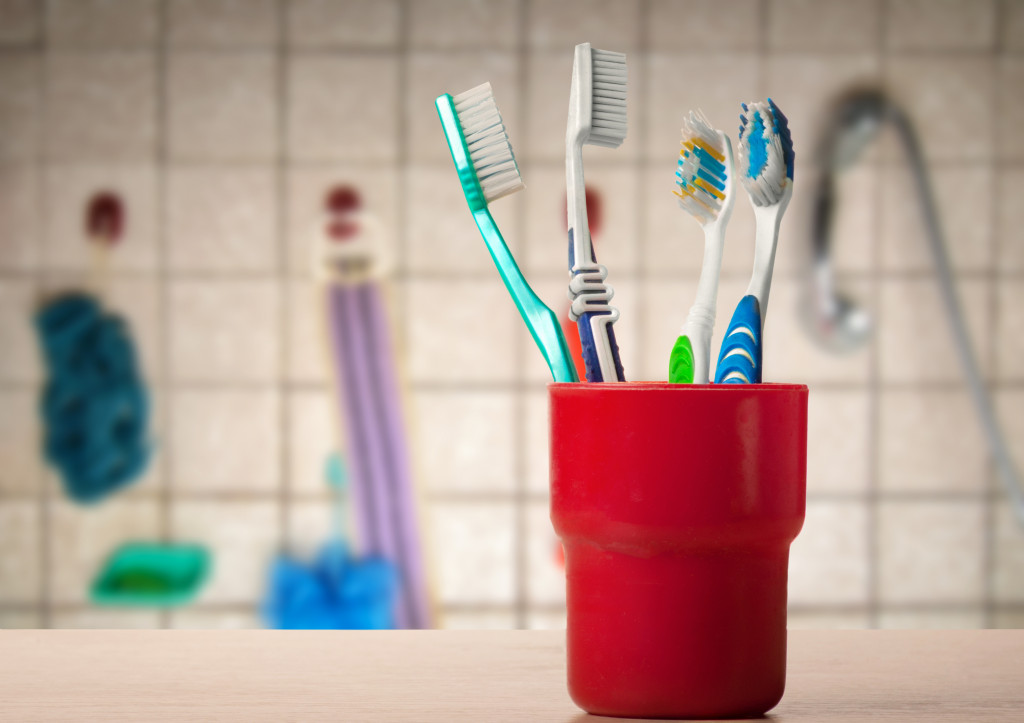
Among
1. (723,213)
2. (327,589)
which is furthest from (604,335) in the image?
(327,589)

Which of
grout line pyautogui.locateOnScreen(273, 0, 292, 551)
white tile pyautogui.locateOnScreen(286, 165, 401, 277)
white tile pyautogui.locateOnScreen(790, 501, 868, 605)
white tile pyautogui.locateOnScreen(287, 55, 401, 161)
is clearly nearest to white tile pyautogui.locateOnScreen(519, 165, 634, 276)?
white tile pyautogui.locateOnScreen(286, 165, 401, 277)

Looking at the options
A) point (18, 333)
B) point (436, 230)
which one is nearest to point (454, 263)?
point (436, 230)

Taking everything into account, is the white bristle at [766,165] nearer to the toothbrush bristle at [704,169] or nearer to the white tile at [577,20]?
the toothbrush bristle at [704,169]

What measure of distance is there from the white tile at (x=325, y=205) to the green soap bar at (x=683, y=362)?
986mm

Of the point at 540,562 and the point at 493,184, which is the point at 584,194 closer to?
the point at 493,184

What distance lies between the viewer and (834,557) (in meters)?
1.20

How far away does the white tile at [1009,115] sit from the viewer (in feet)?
4.01

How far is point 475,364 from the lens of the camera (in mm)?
1192

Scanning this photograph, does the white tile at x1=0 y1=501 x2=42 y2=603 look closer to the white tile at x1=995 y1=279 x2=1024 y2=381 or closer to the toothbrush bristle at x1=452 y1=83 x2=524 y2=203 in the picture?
the toothbrush bristle at x1=452 y1=83 x2=524 y2=203

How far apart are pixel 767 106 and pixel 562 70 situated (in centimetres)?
102

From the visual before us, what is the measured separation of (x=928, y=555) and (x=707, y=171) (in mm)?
1142

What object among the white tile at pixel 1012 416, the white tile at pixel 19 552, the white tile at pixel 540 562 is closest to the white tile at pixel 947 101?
the white tile at pixel 1012 416

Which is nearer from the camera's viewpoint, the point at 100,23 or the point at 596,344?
the point at 596,344

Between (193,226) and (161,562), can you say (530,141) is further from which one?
(161,562)
